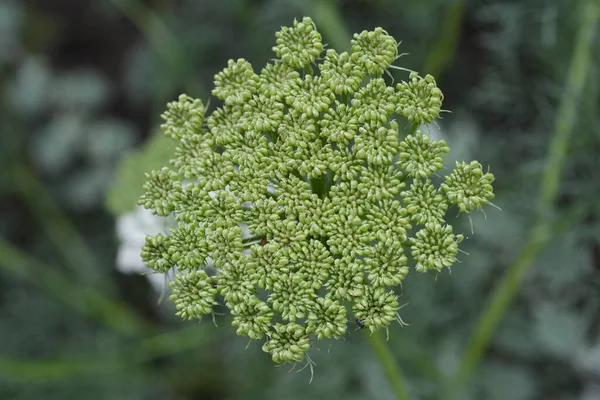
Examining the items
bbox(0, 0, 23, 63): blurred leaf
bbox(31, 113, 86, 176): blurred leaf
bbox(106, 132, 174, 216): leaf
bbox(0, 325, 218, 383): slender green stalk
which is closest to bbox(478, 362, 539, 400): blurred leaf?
bbox(0, 325, 218, 383): slender green stalk

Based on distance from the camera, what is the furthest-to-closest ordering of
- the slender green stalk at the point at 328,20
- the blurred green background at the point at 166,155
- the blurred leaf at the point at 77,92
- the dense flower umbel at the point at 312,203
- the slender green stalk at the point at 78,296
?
the blurred leaf at the point at 77,92
the slender green stalk at the point at 78,296
the slender green stalk at the point at 328,20
the blurred green background at the point at 166,155
the dense flower umbel at the point at 312,203

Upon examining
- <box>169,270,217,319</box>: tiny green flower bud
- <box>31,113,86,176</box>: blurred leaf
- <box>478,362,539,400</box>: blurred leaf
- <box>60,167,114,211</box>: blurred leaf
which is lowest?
<box>478,362,539,400</box>: blurred leaf

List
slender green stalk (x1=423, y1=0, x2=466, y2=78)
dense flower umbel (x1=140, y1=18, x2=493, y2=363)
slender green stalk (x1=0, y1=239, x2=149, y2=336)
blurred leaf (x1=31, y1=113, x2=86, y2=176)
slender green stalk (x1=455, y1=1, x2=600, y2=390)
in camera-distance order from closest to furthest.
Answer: dense flower umbel (x1=140, y1=18, x2=493, y2=363), slender green stalk (x1=455, y1=1, x2=600, y2=390), slender green stalk (x1=423, y1=0, x2=466, y2=78), slender green stalk (x1=0, y1=239, x2=149, y2=336), blurred leaf (x1=31, y1=113, x2=86, y2=176)

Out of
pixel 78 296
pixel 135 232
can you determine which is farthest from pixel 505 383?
pixel 78 296

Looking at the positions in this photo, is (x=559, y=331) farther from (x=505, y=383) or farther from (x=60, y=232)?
(x=60, y=232)

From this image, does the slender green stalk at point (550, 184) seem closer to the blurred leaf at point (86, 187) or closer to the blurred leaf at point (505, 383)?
the blurred leaf at point (505, 383)

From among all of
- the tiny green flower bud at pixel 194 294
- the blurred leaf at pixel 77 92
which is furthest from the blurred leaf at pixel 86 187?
the tiny green flower bud at pixel 194 294

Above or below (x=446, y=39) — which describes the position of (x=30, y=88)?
above

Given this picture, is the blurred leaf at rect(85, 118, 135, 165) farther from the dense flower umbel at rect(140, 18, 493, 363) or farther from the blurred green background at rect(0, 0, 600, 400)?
the dense flower umbel at rect(140, 18, 493, 363)
